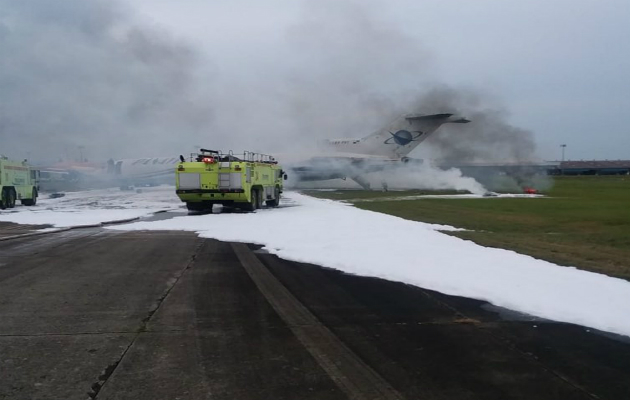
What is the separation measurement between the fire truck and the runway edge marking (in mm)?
25357

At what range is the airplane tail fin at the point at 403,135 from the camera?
50438 millimetres

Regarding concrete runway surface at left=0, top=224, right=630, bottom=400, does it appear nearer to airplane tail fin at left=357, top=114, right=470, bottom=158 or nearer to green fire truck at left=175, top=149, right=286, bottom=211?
green fire truck at left=175, top=149, right=286, bottom=211

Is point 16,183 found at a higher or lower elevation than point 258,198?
higher

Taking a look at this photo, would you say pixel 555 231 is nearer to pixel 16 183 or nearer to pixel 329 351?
pixel 329 351

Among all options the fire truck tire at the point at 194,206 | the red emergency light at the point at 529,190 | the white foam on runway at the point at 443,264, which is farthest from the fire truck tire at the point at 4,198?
the red emergency light at the point at 529,190

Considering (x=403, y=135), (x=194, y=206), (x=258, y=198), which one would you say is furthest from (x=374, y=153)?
(x=194, y=206)

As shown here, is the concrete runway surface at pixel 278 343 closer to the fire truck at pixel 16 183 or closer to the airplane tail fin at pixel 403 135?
the fire truck at pixel 16 183

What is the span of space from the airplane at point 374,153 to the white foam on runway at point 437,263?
30648mm

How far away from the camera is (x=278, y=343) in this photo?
586cm

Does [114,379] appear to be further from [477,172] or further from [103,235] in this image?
[477,172]

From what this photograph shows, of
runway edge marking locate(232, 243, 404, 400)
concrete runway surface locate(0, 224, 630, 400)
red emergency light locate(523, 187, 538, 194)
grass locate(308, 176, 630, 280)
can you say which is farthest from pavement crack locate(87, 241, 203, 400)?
red emergency light locate(523, 187, 538, 194)

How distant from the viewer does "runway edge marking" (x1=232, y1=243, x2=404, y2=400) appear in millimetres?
4602

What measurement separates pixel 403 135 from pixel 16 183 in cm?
3099

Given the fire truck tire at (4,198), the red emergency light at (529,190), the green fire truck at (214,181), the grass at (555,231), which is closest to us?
the grass at (555,231)
